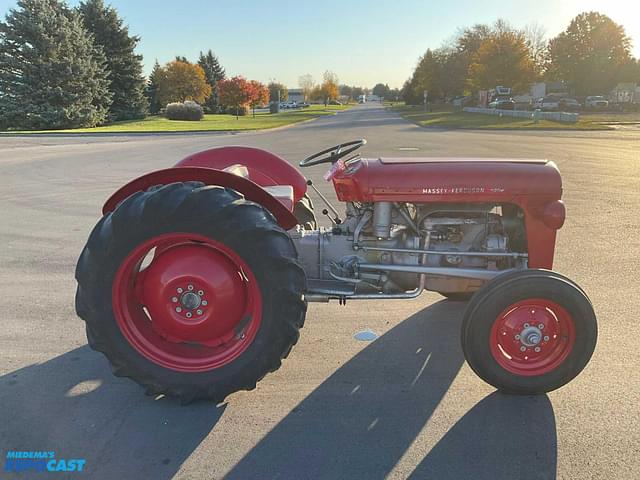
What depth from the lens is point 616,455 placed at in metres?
2.27

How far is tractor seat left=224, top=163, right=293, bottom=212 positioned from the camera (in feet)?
10.5

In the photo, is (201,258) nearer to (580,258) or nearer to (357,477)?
(357,477)

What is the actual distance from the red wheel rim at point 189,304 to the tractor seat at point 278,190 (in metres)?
0.67


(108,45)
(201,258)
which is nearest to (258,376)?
(201,258)

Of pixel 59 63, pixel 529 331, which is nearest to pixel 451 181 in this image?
pixel 529 331

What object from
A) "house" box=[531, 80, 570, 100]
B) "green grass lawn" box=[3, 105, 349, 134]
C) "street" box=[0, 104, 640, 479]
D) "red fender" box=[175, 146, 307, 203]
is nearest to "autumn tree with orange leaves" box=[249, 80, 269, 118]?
"green grass lawn" box=[3, 105, 349, 134]

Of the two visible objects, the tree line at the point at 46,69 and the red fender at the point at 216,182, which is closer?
the red fender at the point at 216,182

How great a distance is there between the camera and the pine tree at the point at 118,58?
124ft

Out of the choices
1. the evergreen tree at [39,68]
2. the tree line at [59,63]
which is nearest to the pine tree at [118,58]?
the tree line at [59,63]

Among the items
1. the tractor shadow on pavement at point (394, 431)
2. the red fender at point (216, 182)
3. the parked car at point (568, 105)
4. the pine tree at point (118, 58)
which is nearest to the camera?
the tractor shadow on pavement at point (394, 431)

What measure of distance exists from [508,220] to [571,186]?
6.88 m

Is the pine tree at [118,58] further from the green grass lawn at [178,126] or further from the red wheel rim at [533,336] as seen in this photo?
the red wheel rim at [533,336]

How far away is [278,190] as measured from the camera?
3494 mm

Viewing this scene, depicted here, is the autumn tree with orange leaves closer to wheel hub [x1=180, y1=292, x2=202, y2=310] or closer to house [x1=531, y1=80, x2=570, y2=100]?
house [x1=531, y1=80, x2=570, y2=100]
